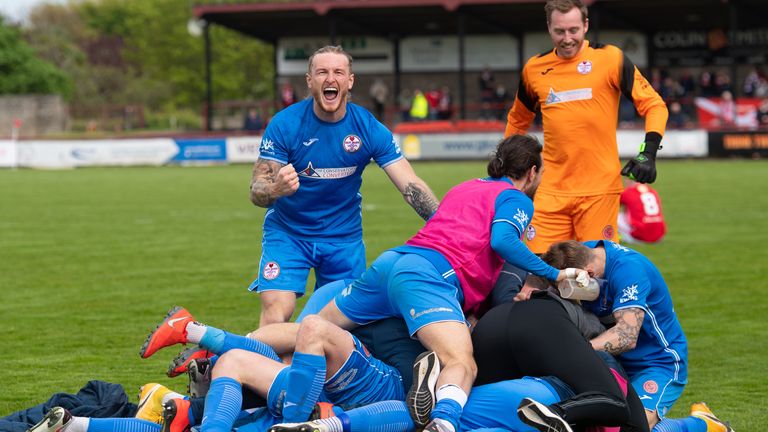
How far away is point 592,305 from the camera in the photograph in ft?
20.7

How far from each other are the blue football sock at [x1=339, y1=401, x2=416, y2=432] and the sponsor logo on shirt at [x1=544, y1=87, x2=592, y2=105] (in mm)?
3500

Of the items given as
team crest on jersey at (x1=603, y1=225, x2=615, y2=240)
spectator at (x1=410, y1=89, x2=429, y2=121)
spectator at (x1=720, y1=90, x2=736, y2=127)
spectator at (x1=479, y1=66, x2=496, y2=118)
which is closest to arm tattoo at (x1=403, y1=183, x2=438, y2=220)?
team crest on jersey at (x1=603, y1=225, x2=615, y2=240)

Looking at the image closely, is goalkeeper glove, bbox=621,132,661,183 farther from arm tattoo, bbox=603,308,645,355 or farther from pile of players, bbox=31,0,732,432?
arm tattoo, bbox=603,308,645,355

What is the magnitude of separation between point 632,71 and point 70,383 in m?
4.27

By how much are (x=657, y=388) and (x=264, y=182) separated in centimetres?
252

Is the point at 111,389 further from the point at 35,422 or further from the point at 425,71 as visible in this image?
the point at 425,71

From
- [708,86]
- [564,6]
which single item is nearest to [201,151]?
[708,86]

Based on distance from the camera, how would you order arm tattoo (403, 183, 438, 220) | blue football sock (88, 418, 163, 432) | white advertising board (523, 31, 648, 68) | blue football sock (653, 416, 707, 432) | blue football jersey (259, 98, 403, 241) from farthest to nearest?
white advertising board (523, 31, 648, 68) → blue football jersey (259, 98, 403, 241) → arm tattoo (403, 183, 438, 220) → blue football sock (653, 416, 707, 432) → blue football sock (88, 418, 163, 432)

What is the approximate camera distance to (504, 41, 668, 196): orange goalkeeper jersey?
8.37 metres

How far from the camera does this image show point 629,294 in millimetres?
6074

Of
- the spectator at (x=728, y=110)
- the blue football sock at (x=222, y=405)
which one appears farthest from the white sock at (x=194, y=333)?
the spectator at (x=728, y=110)

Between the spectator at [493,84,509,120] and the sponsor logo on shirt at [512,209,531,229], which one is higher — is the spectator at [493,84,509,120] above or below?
above

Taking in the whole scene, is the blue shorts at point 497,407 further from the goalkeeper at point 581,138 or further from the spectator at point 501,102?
the spectator at point 501,102

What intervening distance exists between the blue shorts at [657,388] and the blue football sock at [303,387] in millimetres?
1773
